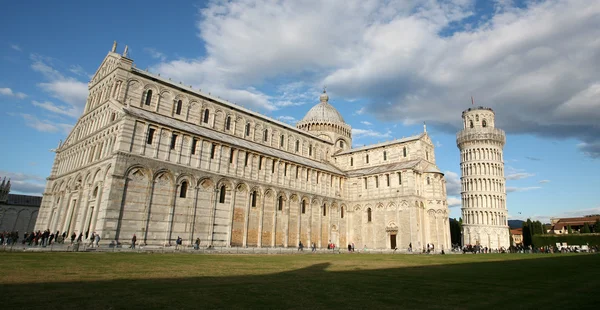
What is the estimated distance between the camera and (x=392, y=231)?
4328cm

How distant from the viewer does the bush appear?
5925cm

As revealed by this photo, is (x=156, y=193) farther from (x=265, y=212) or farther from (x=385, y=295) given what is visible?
(x=385, y=295)

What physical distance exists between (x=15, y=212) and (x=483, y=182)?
82795 mm

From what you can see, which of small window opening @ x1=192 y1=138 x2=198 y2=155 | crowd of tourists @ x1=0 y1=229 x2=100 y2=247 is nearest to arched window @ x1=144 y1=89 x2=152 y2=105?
small window opening @ x1=192 y1=138 x2=198 y2=155

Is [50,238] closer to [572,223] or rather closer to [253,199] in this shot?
[253,199]

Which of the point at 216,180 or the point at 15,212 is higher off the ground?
the point at 216,180

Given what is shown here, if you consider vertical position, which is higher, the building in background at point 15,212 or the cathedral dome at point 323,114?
the cathedral dome at point 323,114

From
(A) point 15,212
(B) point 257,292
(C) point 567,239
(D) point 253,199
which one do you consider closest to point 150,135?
(D) point 253,199

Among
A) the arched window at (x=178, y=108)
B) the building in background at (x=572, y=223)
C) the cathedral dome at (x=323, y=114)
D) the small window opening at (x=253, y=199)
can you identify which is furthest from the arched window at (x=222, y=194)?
the building in background at (x=572, y=223)

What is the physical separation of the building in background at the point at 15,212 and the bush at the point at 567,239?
293 feet

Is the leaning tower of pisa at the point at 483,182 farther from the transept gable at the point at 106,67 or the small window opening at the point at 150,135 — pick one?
the transept gable at the point at 106,67

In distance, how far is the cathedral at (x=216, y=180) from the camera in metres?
28.6

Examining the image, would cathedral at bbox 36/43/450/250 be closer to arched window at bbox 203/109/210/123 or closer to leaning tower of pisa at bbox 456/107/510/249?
arched window at bbox 203/109/210/123

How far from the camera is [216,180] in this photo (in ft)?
110
